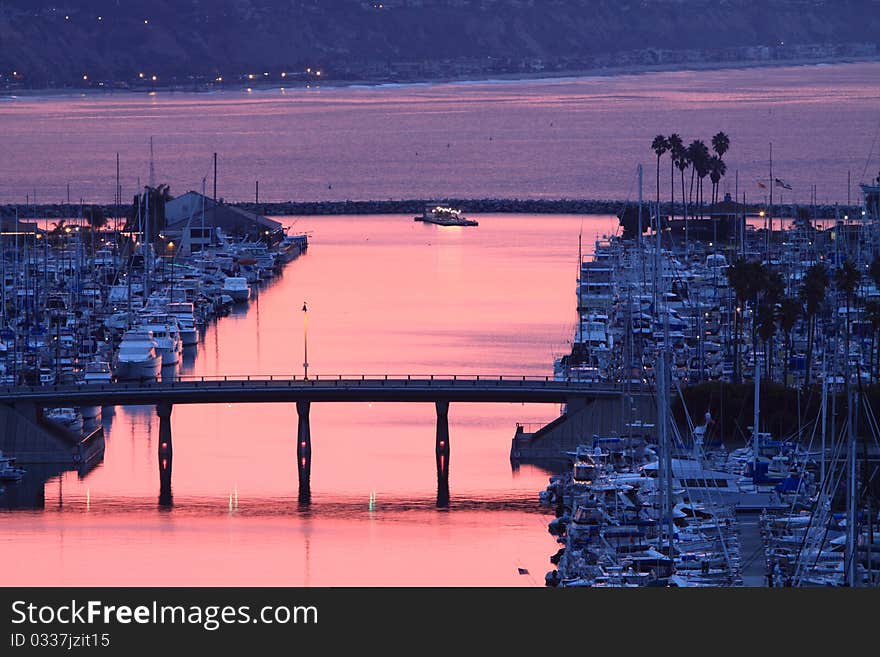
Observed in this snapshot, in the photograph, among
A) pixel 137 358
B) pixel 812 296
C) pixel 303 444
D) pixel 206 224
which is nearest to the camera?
pixel 303 444

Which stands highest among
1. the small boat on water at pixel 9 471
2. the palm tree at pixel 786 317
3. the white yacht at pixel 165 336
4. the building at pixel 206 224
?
the building at pixel 206 224

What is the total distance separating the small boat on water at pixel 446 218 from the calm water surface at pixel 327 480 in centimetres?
3349

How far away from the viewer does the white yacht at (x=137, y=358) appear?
72062 mm

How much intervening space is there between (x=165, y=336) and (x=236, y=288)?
777 inches

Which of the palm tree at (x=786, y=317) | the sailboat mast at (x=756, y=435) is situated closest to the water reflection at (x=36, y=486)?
the sailboat mast at (x=756, y=435)

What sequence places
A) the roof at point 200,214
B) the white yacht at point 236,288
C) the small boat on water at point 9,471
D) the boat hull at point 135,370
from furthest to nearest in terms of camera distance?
the roof at point 200,214, the white yacht at point 236,288, the boat hull at point 135,370, the small boat on water at point 9,471

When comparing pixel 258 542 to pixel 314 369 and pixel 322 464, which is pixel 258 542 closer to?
pixel 322 464

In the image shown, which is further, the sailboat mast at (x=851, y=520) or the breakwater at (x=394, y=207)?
the breakwater at (x=394, y=207)

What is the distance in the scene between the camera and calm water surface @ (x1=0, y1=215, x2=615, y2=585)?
159 ft

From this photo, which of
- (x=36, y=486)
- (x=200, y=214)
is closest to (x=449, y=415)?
(x=36, y=486)

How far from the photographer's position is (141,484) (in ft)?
189

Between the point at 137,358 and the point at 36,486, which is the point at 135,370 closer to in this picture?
the point at 137,358

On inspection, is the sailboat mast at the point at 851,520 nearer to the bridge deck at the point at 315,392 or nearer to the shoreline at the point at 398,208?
the bridge deck at the point at 315,392

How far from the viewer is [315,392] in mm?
59562
